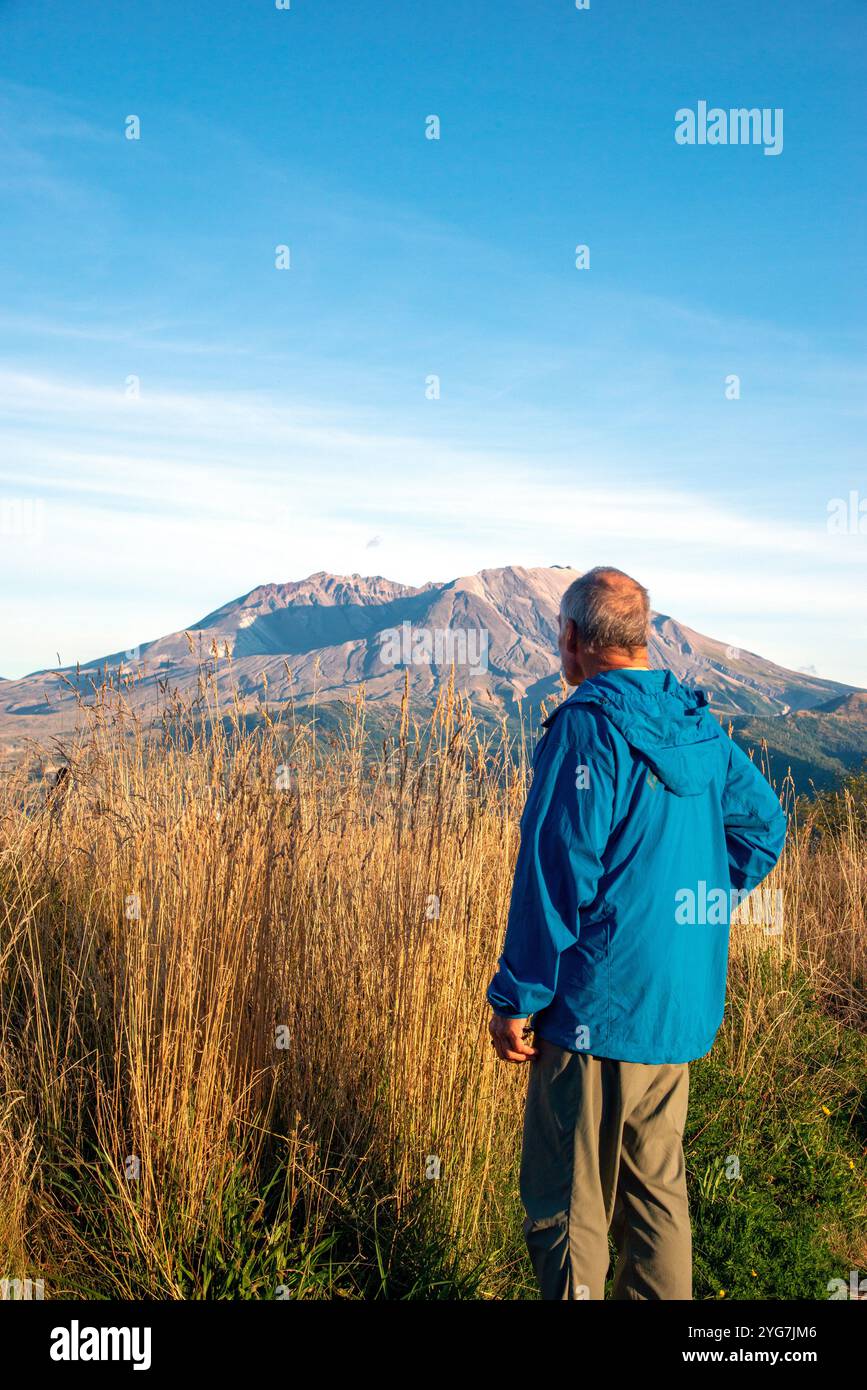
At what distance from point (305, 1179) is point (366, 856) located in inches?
42.9

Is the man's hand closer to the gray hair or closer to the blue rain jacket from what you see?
the blue rain jacket

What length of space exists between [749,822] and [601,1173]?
3.02 ft

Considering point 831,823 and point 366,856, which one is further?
point 831,823

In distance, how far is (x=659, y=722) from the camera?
85.1 inches

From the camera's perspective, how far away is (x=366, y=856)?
3547 millimetres

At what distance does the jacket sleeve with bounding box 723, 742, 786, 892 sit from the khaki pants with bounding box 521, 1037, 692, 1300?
568mm

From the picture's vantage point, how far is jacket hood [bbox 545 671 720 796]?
6.97 feet

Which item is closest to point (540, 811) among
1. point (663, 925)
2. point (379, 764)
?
point (663, 925)

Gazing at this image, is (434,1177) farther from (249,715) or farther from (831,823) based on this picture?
(831,823)

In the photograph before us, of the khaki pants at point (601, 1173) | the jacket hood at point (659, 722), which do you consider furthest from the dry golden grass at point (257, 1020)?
the jacket hood at point (659, 722)

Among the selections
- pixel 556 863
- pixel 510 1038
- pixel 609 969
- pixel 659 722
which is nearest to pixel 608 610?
pixel 659 722

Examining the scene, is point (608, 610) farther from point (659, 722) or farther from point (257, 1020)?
point (257, 1020)

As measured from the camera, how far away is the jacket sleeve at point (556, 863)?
2.05 metres

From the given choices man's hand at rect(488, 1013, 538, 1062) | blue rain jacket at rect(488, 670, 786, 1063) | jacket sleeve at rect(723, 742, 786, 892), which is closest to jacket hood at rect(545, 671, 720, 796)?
blue rain jacket at rect(488, 670, 786, 1063)
